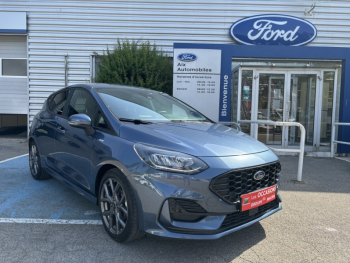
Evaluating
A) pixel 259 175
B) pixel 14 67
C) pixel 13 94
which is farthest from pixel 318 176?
pixel 14 67

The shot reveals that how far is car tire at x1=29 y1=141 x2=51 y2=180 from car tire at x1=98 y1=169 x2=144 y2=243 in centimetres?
213

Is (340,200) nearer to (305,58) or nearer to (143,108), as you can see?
(143,108)

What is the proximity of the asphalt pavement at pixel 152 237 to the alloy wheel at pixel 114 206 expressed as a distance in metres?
0.17

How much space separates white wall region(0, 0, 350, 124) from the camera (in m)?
9.10

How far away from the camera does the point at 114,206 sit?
261 centimetres

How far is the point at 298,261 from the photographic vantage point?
2389mm

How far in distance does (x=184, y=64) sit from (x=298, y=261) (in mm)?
5883

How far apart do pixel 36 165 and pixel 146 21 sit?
644cm

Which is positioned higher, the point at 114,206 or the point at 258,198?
the point at 258,198

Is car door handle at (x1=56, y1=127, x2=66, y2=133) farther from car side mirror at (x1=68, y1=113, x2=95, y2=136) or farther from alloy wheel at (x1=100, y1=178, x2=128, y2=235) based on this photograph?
alloy wheel at (x1=100, y1=178, x2=128, y2=235)

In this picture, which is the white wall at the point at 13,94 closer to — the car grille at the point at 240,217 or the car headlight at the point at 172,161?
the car headlight at the point at 172,161

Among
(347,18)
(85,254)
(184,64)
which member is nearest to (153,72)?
(184,64)

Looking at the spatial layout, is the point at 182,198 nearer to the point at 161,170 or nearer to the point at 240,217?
the point at 161,170

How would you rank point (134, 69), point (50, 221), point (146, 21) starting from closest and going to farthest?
point (50, 221), point (134, 69), point (146, 21)
